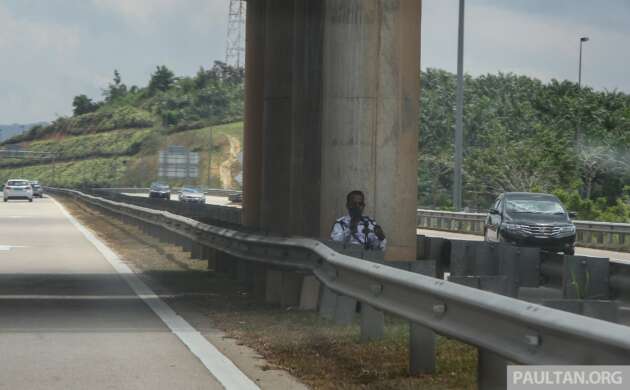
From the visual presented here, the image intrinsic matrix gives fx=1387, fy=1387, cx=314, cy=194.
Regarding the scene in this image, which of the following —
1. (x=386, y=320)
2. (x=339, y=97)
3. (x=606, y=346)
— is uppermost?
(x=339, y=97)

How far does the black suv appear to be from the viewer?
30.8 metres

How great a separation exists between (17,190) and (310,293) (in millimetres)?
81123

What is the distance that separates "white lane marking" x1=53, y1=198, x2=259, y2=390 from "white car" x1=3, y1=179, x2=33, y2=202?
240 ft

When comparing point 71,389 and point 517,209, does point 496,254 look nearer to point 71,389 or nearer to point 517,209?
point 71,389

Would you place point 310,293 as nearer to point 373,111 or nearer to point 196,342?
point 196,342

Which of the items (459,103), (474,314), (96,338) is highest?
(459,103)

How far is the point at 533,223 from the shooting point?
3100 centimetres

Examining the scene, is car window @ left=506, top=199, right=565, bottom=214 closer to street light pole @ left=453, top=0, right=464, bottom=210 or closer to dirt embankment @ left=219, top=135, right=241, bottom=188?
street light pole @ left=453, top=0, right=464, bottom=210

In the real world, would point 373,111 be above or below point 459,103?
below

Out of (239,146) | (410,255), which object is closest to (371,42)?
(410,255)

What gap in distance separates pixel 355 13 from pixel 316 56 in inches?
177

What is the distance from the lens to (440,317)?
29.4 feet

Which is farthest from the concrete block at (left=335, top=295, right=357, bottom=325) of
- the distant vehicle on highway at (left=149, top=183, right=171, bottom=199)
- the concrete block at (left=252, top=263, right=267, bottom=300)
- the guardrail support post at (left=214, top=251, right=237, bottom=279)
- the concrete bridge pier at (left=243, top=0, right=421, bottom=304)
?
the distant vehicle on highway at (left=149, top=183, right=171, bottom=199)

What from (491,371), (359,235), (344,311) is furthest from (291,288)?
(491,371)
